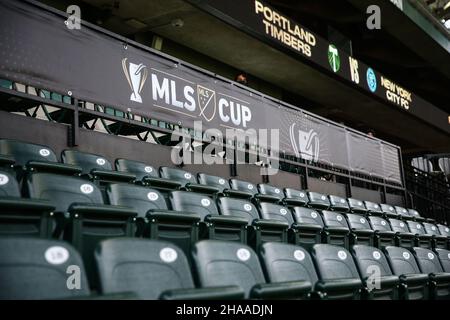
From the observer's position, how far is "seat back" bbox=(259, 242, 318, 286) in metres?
1.70

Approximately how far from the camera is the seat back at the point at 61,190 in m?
1.87

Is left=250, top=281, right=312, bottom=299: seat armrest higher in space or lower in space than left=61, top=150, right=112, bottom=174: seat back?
lower

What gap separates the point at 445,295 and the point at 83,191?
207 centimetres

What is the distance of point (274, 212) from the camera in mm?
2979

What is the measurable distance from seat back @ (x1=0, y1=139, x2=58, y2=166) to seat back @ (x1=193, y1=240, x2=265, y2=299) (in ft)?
4.15

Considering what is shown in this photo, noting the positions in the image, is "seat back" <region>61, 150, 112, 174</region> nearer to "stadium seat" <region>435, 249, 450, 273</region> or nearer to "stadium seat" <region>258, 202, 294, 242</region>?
"stadium seat" <region>258, 202, 294, 242</region>

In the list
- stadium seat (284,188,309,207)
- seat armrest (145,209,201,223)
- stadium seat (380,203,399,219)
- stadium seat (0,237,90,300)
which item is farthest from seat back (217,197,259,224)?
stadium seat (380,203,399,219)

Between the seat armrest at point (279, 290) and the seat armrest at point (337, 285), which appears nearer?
the seat armrest at point (279, 290)

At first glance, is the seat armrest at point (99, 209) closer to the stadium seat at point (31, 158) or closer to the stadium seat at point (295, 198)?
the stadium seat at point (31, 158)

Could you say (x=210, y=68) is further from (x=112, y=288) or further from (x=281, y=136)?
(x=112, y=288)

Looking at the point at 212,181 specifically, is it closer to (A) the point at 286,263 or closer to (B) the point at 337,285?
(A) the point at 286,263

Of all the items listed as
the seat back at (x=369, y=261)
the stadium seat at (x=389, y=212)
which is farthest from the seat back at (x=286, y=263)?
the stadium seat at (x=389, y=212)

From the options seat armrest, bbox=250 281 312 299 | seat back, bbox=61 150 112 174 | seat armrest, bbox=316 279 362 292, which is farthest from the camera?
seat back, bbox=61 150 112 174

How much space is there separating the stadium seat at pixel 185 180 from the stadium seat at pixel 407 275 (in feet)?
4.00
